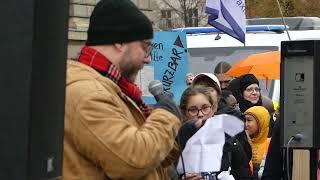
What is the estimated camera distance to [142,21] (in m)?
3.05

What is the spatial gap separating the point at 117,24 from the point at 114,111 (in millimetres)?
388

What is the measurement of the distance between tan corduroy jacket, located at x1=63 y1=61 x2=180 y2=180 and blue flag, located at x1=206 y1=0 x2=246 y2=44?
6.80m

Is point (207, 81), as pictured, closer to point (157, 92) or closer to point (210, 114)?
point (210, 114)

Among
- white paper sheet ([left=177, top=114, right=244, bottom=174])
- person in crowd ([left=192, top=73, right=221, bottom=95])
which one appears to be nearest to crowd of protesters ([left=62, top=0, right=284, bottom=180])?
white paper sheet ([left=177, top=114, right=244, bottom=174])

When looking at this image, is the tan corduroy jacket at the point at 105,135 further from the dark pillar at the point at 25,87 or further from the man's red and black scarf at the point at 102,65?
the dark pillar at the point at 25,87

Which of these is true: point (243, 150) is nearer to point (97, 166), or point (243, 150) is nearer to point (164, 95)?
point (164, 95)

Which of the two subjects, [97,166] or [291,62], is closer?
[97,166]

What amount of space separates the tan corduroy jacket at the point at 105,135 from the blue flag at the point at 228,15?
6.80 metres

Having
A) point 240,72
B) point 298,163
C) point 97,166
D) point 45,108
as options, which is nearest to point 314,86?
point 298,163

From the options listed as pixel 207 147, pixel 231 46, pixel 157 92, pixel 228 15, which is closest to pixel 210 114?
pixel 207 147

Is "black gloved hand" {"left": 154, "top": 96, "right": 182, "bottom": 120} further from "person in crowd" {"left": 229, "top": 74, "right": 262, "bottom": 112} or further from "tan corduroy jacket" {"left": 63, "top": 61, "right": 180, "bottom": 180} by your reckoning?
"person in crowd" {"left": 229, "top": 74, "right": 262, "bottom": 112}

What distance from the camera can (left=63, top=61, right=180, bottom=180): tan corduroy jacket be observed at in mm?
2766

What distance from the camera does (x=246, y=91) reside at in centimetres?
837

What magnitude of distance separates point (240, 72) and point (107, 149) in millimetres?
7281
